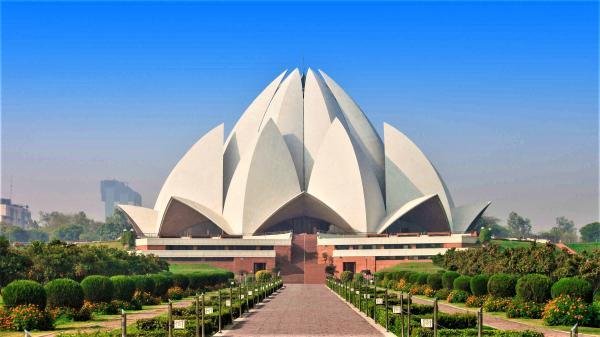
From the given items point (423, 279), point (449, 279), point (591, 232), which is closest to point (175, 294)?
point (449, 279)

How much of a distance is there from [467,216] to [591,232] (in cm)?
5577

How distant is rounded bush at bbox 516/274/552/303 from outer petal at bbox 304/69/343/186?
53.0m

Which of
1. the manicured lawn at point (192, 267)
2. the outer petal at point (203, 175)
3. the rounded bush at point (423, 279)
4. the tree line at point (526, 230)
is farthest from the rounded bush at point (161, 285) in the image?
the tree line at point (526, 230)

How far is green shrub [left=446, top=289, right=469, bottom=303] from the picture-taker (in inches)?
1174

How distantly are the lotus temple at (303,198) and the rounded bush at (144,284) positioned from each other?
3668 centimetres

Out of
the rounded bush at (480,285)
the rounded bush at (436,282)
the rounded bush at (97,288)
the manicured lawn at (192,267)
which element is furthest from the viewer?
the manicured lawn at (192,267)

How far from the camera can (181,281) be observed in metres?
38.2

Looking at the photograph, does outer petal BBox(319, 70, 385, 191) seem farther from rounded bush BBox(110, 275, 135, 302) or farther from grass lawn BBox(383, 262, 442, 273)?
rounded bush BBox(110, 275, 135, 302)

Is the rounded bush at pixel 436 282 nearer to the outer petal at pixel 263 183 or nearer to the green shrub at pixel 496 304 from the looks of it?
the green shrub at pixel 496 304

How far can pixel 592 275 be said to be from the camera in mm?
25453

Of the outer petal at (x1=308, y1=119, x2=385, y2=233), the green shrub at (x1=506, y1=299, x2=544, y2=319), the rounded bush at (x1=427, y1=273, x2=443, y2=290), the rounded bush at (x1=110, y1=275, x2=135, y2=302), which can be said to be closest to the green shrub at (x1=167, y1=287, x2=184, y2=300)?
the rounded bush at (x1=110, y1=275, x2=135, y2=302)

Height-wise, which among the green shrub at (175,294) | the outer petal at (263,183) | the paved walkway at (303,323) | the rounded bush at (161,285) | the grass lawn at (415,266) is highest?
the outer petal at (263,183)

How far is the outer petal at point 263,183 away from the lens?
7231cm

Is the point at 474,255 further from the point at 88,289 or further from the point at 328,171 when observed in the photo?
the point at 328,171
